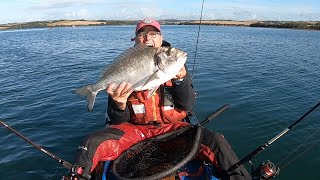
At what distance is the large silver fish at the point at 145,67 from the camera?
4.52m

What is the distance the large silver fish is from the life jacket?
1179 mm

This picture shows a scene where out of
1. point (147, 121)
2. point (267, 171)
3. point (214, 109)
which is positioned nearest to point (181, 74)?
point (147, 121)

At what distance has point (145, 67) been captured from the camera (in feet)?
15.1

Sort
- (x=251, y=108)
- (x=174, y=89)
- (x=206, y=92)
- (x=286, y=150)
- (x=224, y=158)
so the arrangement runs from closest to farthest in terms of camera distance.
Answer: (x=224, y=158)
(x=174, y=89)
(x=286, y=150)
(x=251, y=108)
(x=206, y=92)

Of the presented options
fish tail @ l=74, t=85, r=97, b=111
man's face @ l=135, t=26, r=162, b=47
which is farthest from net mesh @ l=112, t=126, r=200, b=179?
man's face @ l=135, t=26, r=162, b=47

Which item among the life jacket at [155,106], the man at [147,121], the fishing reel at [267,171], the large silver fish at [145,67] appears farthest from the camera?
the life jacket at [155,106]

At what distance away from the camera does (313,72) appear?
58.6 feet

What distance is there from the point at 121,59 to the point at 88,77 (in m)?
13.6

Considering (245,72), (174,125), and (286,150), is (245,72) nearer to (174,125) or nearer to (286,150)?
(286,150)

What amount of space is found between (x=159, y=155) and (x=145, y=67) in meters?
1.72

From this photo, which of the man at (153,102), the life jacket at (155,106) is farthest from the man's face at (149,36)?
the life jacket at (155,106)

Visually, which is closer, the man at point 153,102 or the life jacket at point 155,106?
the man at point 153,102

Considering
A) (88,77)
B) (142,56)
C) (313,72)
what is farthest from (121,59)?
(313,72)

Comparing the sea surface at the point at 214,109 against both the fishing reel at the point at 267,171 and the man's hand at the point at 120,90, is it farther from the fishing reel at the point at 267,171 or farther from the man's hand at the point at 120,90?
the man's hand at the point at 120,90
